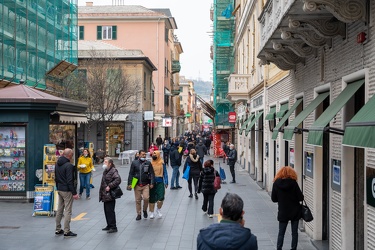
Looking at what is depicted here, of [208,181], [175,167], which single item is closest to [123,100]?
[175,167]

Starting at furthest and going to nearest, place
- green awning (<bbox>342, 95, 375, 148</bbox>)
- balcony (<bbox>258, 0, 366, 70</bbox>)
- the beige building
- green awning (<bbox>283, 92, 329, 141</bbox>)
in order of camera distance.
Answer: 1. the beige building
2. green awning (<bbox>283, 92, 329, 141</bbox>)
3. balcony (<bbox>258, 0, 366, 70</bbox>)
4. green awning (<bbox>342, 95, 375, 148</bbox>)

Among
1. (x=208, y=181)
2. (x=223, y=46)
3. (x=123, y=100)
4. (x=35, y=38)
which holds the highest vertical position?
(x=223, y=46)

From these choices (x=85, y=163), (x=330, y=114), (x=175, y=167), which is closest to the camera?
(x=330, y=114)

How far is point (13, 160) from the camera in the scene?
15344mm

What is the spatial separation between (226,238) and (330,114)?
4080 millimetres

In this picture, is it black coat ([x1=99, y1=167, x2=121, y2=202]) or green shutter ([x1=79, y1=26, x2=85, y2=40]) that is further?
green shutter ([x1=79, y1=26, x2=85, y2=40])

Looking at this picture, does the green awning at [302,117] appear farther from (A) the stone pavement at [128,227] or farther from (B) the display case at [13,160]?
(B) the display case at [13,160]

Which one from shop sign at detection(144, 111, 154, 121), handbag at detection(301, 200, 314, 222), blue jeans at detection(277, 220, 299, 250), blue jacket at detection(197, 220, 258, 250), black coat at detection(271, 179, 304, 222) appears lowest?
blue jeans at detection(277, 220, 299, 250)

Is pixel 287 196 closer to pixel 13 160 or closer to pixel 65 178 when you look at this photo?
pixel 65 178

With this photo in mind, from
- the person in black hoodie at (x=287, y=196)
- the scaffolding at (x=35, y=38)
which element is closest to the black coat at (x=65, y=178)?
the person in black hoodie at (x=287, y=196)

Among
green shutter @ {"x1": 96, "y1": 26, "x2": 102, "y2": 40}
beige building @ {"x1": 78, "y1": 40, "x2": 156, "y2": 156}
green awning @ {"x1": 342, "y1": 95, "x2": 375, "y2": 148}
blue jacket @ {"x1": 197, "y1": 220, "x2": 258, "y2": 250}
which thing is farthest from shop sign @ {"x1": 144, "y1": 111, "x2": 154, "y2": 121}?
blue jacket @ {"x1": 197, "y1": 220, "x2": 258, "y2": 250}

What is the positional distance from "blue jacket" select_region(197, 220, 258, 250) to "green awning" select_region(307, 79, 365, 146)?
10.1 feet

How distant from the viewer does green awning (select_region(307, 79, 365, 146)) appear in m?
7.03

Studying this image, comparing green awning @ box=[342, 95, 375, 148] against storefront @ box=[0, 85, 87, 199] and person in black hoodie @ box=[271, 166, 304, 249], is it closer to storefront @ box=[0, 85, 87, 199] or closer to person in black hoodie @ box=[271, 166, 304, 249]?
person in black hoodie @ box=[271, 166, 304, 249]
